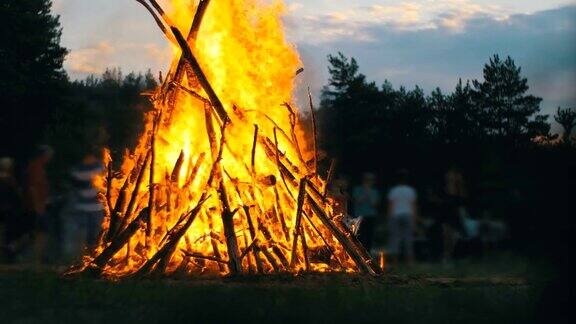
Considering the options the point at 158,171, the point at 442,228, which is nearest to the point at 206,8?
the point at 158,171

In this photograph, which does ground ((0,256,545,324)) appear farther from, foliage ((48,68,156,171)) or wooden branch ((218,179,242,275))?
foliage ((48,68,156,171))

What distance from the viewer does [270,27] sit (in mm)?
11820

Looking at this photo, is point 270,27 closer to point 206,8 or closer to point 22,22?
point 206,8

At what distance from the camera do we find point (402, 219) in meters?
12.7

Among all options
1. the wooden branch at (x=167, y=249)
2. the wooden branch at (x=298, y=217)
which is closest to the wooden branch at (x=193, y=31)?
the wooden branch at (x=167, y=249)

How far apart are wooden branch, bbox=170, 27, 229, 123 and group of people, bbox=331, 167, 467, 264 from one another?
1994 mm

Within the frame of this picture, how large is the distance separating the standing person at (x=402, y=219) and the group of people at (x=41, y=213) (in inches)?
Answer: 157

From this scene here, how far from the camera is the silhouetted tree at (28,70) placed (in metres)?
31.0

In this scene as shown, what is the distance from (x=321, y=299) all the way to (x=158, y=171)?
351 centimetres

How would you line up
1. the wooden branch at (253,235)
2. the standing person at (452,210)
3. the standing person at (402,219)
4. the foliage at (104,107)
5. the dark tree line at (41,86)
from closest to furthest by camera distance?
the standing person at (452,210)
the wooden branch at (253,235)
the standing person at (402,219)
the foliage at (104,107)
the dark tree line at (41,86)

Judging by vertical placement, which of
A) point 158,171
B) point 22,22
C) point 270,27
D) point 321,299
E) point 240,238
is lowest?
point 321,299

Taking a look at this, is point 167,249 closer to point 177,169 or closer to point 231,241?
point 231,241

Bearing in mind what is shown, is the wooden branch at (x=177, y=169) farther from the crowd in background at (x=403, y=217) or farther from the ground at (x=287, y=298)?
the crowd in background at (x=403, y=217)

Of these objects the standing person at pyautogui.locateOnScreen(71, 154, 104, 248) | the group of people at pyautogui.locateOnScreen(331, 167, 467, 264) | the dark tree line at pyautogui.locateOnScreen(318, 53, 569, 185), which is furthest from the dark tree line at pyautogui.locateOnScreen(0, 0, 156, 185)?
the group of people at pyautogui.locateOnScreen(331, 167, 467, 264)
